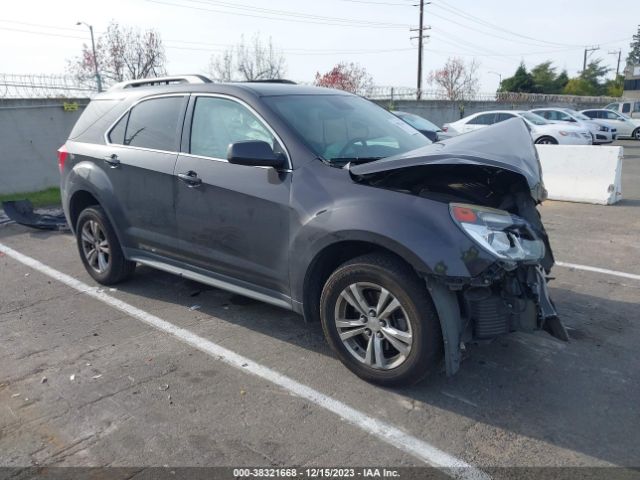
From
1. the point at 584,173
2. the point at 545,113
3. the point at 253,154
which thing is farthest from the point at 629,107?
the point at 253,154

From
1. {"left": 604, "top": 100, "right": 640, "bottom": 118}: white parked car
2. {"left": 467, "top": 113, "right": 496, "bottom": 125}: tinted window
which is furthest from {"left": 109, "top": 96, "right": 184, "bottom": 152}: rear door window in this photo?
{"left": 604, "top": 100, "right": 640, "bottom": 118}: white parked car

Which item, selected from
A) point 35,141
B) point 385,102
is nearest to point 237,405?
point 35,141

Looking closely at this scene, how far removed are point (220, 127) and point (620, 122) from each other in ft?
88.4

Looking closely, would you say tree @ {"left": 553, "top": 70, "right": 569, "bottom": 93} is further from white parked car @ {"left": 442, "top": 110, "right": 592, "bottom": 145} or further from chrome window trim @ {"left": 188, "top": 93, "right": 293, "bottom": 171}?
chrome window trim @ {"left": 188, "top": 93, "right": 293, "bottom": 171}

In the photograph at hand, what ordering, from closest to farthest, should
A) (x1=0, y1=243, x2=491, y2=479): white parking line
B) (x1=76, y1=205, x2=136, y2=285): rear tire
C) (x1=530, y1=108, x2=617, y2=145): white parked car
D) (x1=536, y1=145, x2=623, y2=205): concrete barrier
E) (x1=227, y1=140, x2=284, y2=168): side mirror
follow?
(x1=0, y1=243, x2=491, y2=479): white parking line
(x1=227, y1=140, x2=284, y2=168): side mirror
(x1=76, y1=205, x2=136, y2=285): rear tire
(x1=536, y1=145, x2=623, y2=205): concrete barrier
(x1=530, y1=108, x2=617, y2=145): white parked car

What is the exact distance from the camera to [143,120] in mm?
4875

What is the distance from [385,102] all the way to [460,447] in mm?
23174

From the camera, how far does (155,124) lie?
4.76 meters

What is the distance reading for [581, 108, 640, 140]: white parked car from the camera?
25.9 m

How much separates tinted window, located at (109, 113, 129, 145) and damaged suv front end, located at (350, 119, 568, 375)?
256cm

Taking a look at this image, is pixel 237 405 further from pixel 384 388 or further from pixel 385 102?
pixel 385 102

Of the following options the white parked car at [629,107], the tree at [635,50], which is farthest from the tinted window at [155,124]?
the tree at [635,50]

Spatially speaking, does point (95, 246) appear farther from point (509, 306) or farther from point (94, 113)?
point (509, 306)

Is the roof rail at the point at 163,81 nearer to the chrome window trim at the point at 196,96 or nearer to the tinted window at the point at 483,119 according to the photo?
the chrome window trim at the point at 196,96
